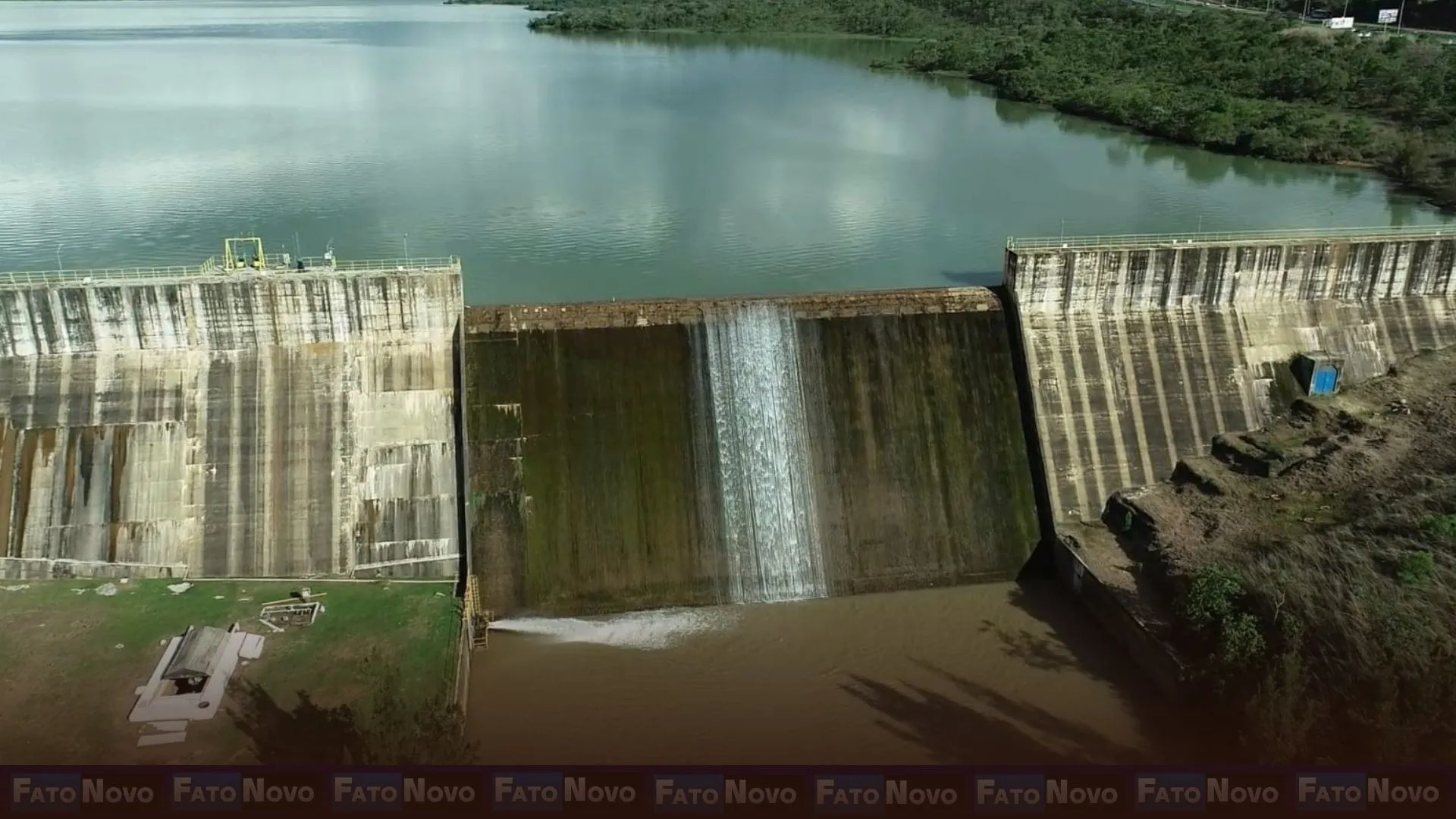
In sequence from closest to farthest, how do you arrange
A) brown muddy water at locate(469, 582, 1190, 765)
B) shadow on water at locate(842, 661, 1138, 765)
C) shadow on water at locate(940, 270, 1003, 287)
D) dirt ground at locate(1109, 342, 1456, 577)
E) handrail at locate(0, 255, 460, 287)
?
shadow on water at locate(842, 661, 1138, 765) → brown muddy water at locate(469, 582, 1190, 765) → dirt ground at locate(1109, 342, 1456, 577) → handrail at locate(0, 255, 460, 287) → shadow on water at locate(940, 270, 1003, 287)

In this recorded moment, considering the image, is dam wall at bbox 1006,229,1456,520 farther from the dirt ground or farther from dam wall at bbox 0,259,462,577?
dam wall at bbox 0,259,462,577

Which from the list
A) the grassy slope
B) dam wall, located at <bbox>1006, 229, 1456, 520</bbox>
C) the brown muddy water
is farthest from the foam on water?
the grassy slope

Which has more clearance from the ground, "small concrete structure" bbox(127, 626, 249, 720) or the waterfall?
the waterfall

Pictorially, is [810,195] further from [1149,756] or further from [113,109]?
[113,109]

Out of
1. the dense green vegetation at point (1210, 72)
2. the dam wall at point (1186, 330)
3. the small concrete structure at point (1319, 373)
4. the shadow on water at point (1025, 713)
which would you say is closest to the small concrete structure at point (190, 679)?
the shadow on water at point (1025, 713)

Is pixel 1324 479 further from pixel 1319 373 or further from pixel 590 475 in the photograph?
pixel 590 475

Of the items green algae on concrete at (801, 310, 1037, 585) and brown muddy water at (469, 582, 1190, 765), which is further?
green algae on concrete at (801, 310, 1037, 585)

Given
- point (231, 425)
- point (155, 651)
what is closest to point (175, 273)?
point (231, 425)
